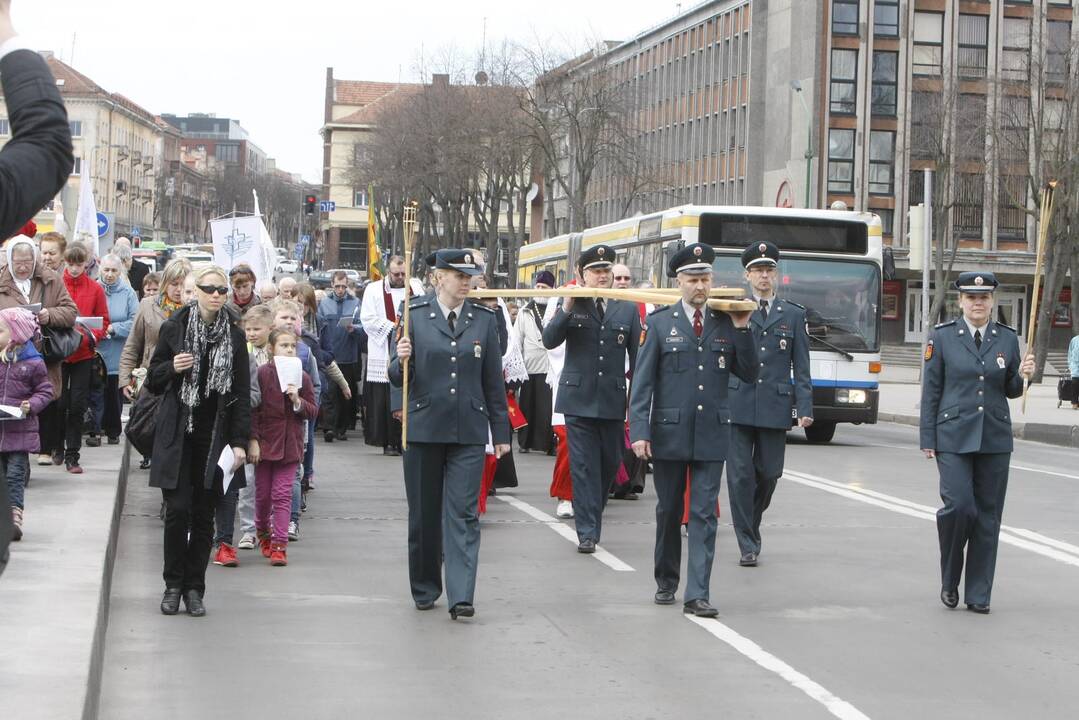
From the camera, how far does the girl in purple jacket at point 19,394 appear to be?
10.7 metres

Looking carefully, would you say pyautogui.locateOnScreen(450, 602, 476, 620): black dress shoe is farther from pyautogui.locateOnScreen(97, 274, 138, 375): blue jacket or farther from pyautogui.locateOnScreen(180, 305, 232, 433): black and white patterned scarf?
pyautogui.locateOnScreen(97, 274, 138, 375): blue jacket

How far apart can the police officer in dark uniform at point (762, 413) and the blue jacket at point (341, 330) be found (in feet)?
33.2

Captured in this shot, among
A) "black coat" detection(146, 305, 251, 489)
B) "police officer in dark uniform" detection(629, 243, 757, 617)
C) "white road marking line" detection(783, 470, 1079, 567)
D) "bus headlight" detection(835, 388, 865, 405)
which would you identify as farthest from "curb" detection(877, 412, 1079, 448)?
"black coat" detection(146, 305, 251, 489)

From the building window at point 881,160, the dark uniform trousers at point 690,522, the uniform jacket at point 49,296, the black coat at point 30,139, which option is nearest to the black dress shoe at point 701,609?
the dark uniform trousers at point 690,522

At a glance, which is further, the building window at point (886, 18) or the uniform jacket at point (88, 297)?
the building window at point (886, 18)

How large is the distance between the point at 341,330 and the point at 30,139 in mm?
17838

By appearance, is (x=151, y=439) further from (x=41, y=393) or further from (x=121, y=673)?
(x=41, y=393)

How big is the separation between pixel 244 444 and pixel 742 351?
272 cm

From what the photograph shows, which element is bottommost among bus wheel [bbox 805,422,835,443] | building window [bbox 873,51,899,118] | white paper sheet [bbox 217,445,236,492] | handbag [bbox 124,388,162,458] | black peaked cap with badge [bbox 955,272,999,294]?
bus wheel [bbox 805,422,835,443]

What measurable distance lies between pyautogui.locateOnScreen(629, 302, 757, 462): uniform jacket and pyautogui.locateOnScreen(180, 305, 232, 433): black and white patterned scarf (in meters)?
2.22

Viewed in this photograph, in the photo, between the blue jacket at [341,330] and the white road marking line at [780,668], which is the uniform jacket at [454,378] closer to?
the white road marking line at [780,668]

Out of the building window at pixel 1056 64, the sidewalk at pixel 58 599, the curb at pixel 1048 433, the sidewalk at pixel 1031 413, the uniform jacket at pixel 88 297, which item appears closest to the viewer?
the sidewalk at pixel 58 599

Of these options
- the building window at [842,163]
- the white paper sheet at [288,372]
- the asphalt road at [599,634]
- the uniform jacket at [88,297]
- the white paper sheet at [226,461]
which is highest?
the building window at [842,163]

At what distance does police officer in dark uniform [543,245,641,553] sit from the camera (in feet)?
38.1
